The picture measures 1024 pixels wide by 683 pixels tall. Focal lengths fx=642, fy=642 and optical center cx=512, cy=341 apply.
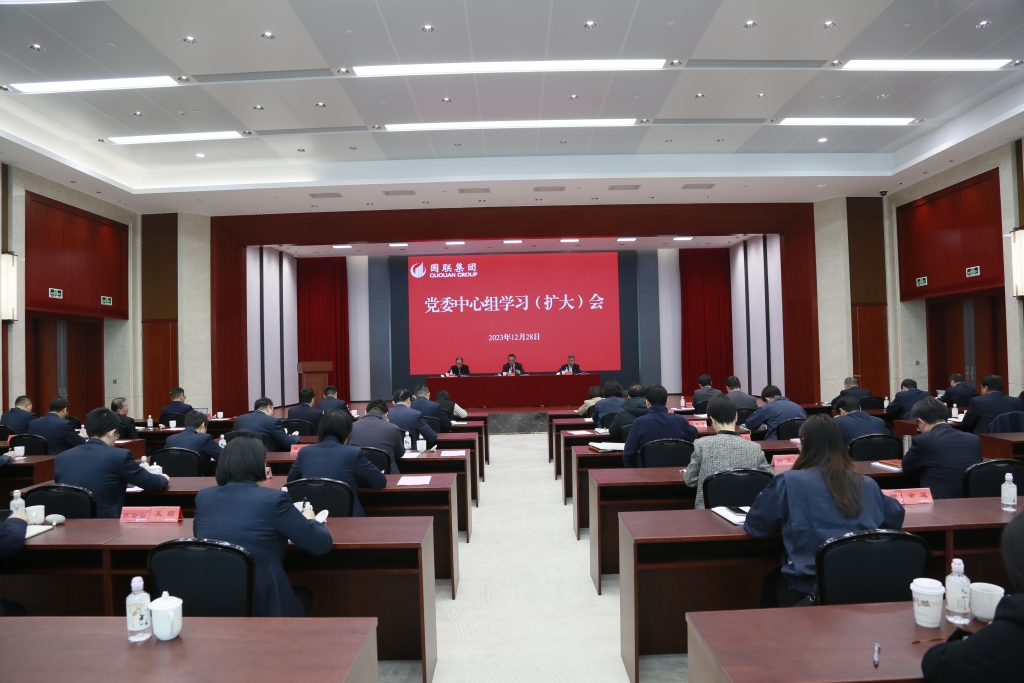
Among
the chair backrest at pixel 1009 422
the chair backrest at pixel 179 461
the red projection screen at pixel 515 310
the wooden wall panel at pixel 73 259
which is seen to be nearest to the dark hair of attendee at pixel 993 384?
the chair backrest at pixel 1009 422

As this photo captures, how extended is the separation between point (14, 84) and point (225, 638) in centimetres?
730

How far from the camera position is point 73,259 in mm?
9016

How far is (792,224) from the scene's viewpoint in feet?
36.8

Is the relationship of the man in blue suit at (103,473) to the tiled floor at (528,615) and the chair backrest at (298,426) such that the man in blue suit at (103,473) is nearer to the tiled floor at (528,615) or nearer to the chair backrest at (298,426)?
the tiled floor at (528,615)

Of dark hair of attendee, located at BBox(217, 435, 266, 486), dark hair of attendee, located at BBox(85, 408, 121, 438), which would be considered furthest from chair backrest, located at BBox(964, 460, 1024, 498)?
dark hair of attendee, located at BBox(85, 408, 121, 438)

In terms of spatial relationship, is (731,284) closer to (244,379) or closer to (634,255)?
(634,255)

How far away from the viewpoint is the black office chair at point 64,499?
9.81 ft

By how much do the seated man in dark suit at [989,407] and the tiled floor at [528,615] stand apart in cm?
388

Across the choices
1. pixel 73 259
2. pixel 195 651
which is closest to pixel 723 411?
pixel 195 651

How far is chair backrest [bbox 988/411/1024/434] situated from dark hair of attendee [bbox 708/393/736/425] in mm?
3576

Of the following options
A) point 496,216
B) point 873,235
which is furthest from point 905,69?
point 496,216

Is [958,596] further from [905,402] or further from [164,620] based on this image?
[905,402]

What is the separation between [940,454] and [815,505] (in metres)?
1.64

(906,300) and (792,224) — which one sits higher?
(792,224)
